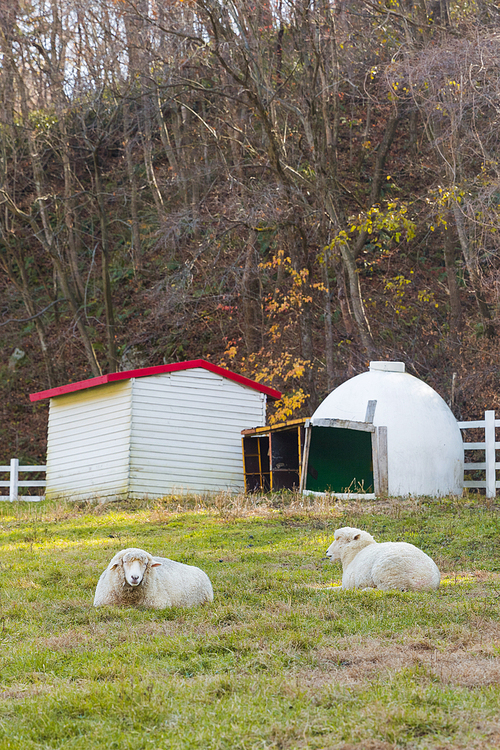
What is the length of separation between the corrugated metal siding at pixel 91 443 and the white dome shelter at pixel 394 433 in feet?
14.0

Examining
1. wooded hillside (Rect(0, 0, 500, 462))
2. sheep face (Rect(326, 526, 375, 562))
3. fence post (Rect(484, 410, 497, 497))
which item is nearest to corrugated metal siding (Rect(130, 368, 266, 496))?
wooded hillside (Rect(0, 0, 500, 462))

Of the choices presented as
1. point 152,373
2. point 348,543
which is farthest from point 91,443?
point 348,543

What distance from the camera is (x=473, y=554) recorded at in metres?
9.62

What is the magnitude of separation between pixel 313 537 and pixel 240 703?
7244mm

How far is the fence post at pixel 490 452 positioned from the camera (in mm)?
15492

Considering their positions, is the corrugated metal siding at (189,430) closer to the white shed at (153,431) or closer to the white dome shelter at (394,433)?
the white shed at (153,431)

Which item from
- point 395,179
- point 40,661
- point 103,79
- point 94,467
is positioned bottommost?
point 40,661

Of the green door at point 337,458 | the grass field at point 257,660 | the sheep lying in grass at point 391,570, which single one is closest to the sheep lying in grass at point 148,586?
the grass field at point 257,660

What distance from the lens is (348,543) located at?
8.07m

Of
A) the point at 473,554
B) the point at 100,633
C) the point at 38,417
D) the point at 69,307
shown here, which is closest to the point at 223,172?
the point at 69,307

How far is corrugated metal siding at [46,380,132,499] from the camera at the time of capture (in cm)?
1789

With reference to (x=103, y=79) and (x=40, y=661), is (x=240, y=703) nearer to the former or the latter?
(x=40, y=661)

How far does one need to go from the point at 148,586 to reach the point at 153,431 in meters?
11.2

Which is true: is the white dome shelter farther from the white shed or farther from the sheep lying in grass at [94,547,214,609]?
the sheep lying in grass at [94,547,214,609]
